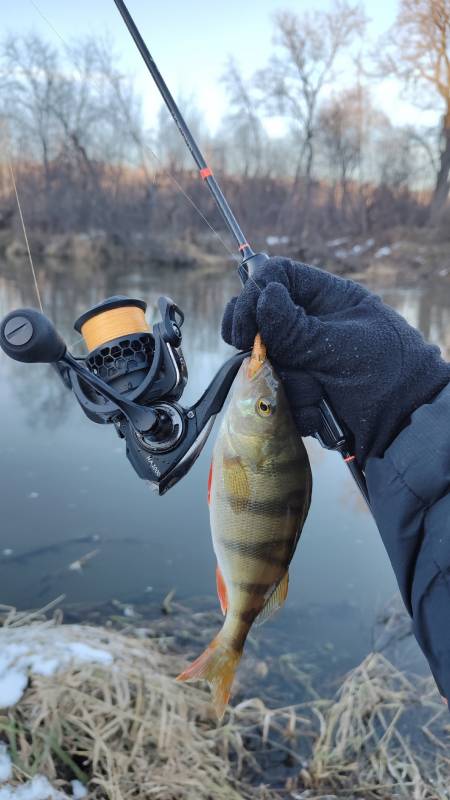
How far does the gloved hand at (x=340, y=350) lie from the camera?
5.39 feet

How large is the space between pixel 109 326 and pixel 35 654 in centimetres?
179

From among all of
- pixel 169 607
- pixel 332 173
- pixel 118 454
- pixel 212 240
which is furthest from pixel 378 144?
pixel 169 607

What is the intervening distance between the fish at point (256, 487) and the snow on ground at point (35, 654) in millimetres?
1291

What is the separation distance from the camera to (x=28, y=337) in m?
1.55

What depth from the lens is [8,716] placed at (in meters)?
2.52

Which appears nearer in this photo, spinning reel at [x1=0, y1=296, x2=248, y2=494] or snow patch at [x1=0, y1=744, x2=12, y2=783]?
spinning reel at [x1=0, y1=296, x2=248, y2=494]

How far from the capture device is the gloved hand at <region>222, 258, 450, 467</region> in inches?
64.7

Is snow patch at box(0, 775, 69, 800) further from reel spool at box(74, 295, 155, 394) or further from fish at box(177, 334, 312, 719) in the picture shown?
reel spool at box(74, 295, 155, 394)

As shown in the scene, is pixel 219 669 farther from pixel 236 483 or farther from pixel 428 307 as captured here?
pixel 428 307

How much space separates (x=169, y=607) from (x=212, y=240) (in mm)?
15580

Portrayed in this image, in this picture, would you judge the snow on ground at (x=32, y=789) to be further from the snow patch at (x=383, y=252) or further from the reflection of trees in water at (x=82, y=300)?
the snow patch at (x=383, y=252)

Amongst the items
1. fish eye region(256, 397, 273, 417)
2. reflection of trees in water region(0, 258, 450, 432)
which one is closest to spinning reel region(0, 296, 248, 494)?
fish eye region(256, 397, 273, 417)

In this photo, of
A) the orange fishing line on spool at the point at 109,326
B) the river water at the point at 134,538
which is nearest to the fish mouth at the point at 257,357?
the orange fishing line on spool at the point at 109,326

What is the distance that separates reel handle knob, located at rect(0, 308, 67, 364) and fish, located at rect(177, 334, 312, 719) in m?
0.48
